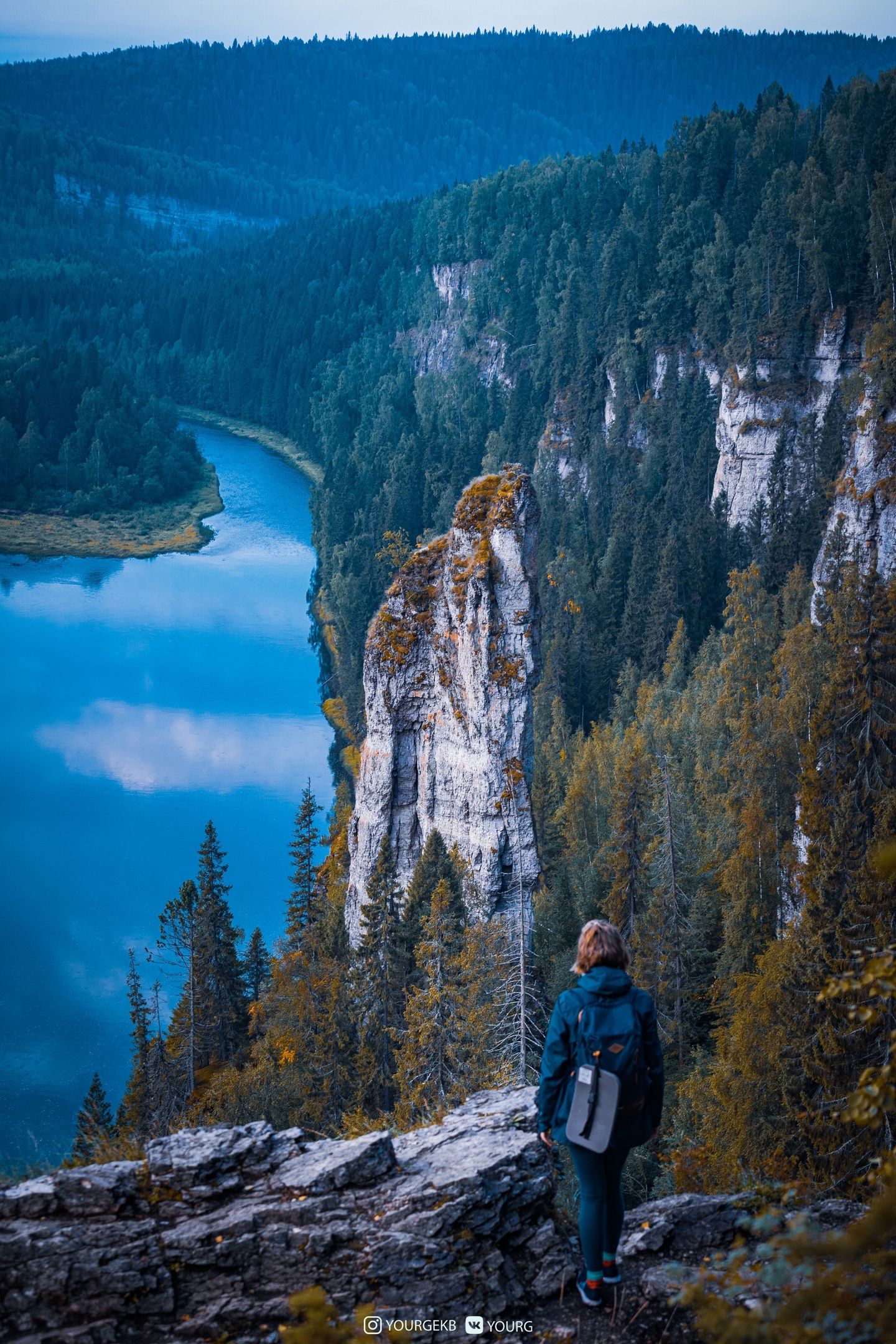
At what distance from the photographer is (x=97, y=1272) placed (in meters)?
7.21

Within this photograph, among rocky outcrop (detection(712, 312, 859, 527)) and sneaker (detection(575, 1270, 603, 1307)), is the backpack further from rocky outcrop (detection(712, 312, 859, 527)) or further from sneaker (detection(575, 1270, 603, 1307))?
rocky outcrop (detection(712, 312, 859, 527))

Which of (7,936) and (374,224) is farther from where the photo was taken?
(374,224)

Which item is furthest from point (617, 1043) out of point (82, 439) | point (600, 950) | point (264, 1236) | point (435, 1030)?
point (82, 439)

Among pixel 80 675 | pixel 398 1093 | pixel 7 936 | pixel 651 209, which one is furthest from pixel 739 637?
pixel 651 209

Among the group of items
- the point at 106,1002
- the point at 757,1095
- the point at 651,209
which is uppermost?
the point at 651,209

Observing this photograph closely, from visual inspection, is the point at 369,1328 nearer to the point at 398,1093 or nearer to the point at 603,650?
Answer: the point at 398,1093

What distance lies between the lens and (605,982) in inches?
265

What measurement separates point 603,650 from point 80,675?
1317 inches

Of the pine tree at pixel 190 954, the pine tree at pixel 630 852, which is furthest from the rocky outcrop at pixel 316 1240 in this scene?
the pine tree at pixel 190 954

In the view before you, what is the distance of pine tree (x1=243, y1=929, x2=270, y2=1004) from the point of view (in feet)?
121

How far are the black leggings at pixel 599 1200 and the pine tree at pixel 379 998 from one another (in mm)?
19780

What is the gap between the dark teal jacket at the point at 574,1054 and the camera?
22.2ft

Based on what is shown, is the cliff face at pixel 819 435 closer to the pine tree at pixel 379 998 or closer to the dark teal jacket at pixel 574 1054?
the pine tree at pixel 379 998

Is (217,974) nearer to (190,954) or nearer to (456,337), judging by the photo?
(190,954)
